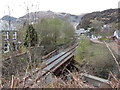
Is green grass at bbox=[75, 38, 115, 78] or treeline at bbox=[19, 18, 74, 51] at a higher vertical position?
treeline at bbox=[19, 18, 74, 51]

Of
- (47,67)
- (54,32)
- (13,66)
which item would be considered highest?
(54,32)

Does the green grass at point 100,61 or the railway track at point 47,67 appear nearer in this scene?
the railway track at point 47,67

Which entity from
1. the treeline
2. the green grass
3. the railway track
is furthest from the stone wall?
the treeline

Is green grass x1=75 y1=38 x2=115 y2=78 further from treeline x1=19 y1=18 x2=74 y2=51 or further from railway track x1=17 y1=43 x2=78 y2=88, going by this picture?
treeline x1=19 y1=18 x2=74 y2=51

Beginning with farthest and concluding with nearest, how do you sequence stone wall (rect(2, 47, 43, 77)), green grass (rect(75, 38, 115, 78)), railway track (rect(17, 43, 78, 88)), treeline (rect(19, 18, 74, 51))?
1. treeline (rect(19, 18, 74, 51))
2. green grass (rect(75, 38, 115, 78))
3. stone wall (rect(2, 47, 43, 77))
4. railway track (rect(17, 43, 78, 88))

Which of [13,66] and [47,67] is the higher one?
[13,66]

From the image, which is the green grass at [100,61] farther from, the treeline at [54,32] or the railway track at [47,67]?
the treeline at [54,32]

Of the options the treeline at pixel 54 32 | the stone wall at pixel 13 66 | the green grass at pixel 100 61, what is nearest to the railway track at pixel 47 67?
the stone wall at pixel 13 66

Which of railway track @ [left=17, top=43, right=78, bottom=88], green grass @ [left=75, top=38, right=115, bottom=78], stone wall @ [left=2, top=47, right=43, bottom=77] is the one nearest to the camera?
railway track @ [left=17, top=43, right=78, bottom=88]

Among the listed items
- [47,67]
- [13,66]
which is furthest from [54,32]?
[13,66]

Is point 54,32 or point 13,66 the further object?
point 54,32

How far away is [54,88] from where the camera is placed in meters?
1.29

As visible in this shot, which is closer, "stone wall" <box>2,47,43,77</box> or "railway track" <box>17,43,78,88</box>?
"railway track" <box>17,43,78,88</box>

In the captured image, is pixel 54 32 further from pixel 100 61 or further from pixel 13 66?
pixel 13 66
